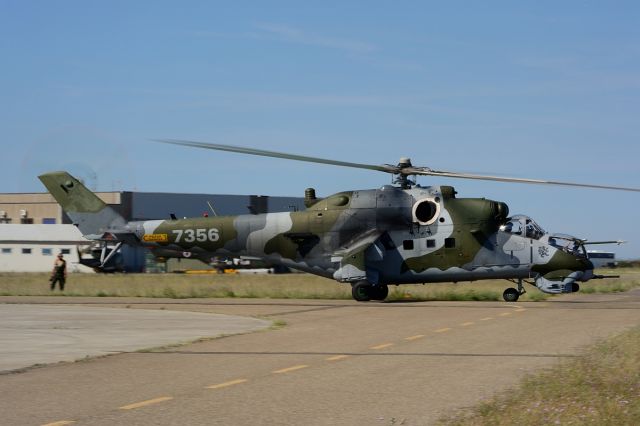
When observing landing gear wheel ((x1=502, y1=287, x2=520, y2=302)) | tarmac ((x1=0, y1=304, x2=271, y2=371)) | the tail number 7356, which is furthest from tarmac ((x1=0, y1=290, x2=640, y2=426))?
the tail number 7356

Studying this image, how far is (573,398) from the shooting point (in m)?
9.62

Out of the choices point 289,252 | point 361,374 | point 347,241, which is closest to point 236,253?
point 289,252

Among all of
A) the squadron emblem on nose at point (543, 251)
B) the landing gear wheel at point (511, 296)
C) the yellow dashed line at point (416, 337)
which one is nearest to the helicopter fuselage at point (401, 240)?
the squadron emblem on nose at point (543, 251)

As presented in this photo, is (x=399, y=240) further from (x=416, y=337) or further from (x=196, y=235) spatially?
(x=416, y=337)

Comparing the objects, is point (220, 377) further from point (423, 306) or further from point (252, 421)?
point (423, 306)

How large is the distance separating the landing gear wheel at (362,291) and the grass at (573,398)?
59.2ft

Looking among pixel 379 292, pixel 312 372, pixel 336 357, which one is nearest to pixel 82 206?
pixel 379 292

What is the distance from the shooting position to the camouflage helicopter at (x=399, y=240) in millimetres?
30203

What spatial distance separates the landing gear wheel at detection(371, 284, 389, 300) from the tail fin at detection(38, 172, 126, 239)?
31.1ft

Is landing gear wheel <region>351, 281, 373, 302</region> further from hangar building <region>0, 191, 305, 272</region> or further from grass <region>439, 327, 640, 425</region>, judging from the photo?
hangar building <region>0, 191, 305, 272</region>

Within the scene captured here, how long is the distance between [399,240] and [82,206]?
1198 centimetres

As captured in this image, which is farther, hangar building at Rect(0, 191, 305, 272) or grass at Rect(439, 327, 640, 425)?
hangar building at Rect(0, 191, 305, 272)

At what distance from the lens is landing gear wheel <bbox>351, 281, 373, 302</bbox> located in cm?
3110

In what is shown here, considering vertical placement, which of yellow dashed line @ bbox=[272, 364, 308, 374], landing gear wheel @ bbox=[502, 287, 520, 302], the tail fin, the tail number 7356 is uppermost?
the tail fin
